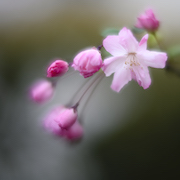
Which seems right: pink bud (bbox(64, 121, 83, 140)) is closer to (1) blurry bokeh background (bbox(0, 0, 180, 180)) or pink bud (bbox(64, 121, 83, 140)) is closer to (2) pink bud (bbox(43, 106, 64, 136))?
(2) pink bud (bbox(43, 106, 64, 136))

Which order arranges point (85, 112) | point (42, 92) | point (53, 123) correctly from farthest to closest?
point (85, 112)
point (42, 92)
point (53, 123)

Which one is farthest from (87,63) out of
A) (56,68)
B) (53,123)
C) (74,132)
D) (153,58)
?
(74,132)

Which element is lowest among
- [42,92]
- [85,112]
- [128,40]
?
[128,40]

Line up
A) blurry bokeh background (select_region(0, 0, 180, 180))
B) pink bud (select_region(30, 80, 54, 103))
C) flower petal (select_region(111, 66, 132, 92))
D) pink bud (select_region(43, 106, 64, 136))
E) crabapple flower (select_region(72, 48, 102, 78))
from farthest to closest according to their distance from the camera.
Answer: blurry bokeh background (select_region(0, 0, 180, 180)), pink bud (select_region(30, 80, 54, 103)), pink bud (select_region(43, 106, 64, 136)), flower petal (select_region(111, 66, 132, 92)), crabapple flower (select_region(72, 48, 102, 78))

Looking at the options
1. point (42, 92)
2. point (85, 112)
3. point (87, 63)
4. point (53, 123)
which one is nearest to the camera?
point (87, 63)

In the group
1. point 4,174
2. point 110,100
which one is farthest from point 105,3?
point 4,174

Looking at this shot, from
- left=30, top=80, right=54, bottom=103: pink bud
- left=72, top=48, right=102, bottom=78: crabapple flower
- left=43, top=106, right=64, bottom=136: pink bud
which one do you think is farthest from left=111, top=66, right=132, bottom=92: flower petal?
left=30, top=80, right=54, bottom=103: pink bud

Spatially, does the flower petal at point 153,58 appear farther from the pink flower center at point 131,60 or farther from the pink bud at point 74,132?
the pink bud at point 74,132

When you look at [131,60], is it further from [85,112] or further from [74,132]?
[85,112]
